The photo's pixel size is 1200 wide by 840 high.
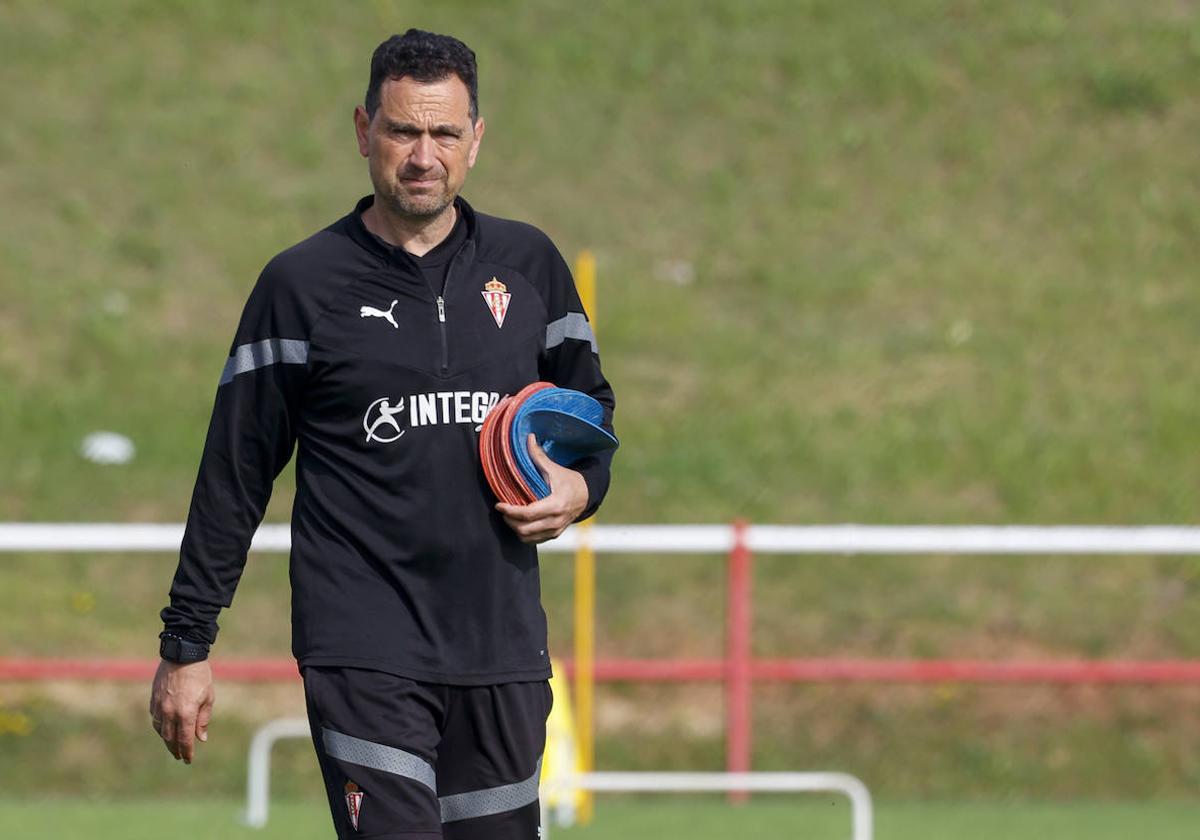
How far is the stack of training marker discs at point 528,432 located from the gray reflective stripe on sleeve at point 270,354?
0.40 m

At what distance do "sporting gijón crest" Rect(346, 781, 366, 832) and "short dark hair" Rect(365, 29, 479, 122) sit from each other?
53.2 inches

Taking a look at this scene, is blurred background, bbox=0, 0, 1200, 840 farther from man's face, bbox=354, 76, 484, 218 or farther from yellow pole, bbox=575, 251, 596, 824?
man's face, bbox=354, 76, 484, 218

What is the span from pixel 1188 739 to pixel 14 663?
6.06m

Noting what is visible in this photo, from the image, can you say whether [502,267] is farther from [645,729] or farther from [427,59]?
[645,729]

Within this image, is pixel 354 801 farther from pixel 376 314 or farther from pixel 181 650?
pixel 376 314

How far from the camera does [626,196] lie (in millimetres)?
15469

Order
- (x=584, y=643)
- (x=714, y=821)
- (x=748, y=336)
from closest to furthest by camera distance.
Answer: (x=714, y=821) → (x=584, y=643) → (x=748, y=336)

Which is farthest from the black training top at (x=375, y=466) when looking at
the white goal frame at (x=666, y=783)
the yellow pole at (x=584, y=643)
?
the yellow pole at (x=584, y=643)

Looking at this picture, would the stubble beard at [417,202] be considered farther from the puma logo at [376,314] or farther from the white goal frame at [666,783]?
the white goal frame at [666,783]

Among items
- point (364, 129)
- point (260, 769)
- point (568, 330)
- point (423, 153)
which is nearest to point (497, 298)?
point (568, 330)

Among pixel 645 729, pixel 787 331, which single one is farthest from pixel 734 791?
pixel 787 331

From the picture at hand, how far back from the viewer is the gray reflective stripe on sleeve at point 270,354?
3951 mm

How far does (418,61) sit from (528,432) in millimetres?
781

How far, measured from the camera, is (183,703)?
3.93 meters
